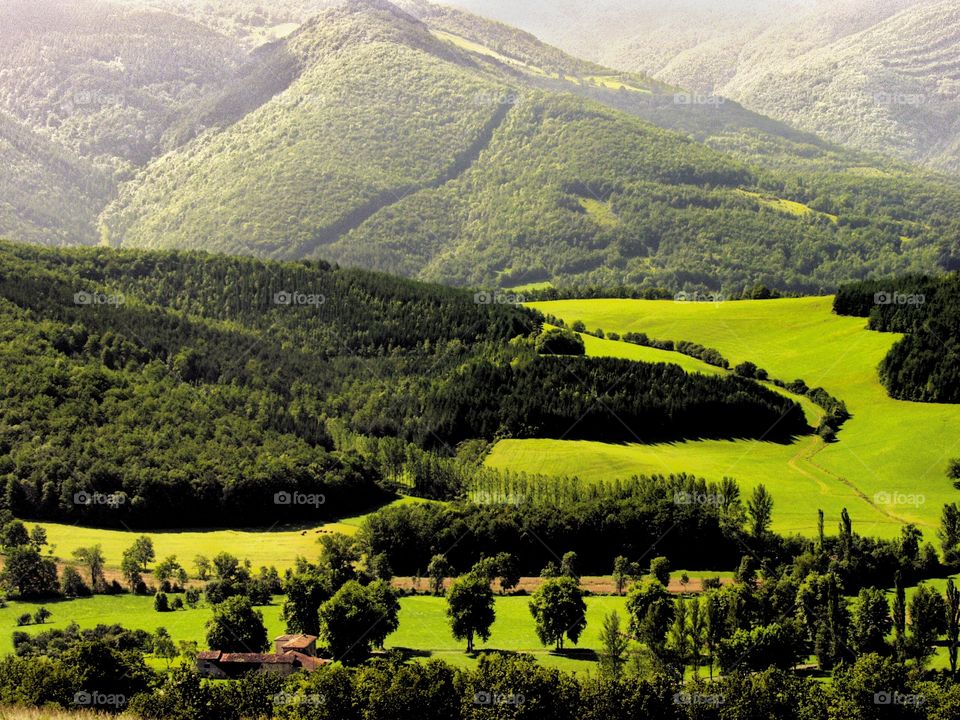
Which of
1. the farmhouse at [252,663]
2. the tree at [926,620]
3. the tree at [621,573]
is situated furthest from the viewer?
the tree at [621,573]

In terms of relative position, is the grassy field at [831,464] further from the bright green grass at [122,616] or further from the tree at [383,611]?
the bright green grass at [122,616]

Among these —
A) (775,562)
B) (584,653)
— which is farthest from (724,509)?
(584,653)

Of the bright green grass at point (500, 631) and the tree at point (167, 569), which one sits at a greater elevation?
the tree at point (167, 569)

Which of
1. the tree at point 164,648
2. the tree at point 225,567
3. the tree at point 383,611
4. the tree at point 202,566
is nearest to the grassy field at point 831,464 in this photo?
the tree at point 225,567

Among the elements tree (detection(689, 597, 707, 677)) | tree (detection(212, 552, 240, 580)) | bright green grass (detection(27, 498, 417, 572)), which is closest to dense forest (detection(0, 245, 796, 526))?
bright green grass (detection(27, 498, 417, 572))

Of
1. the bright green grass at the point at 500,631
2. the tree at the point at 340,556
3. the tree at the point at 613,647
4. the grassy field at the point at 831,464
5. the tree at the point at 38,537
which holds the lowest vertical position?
the bright green grass at the point at 500,631

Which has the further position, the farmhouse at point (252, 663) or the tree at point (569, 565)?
the tree at point (569, 565)

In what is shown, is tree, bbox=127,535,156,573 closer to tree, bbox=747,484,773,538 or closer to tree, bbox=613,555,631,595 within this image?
tree, bbox=613,555,631,595
